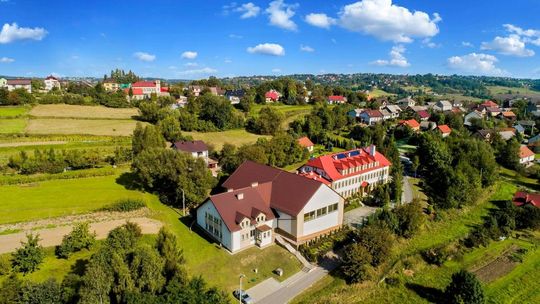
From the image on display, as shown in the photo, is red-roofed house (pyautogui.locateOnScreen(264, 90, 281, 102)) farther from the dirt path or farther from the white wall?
the dirt path

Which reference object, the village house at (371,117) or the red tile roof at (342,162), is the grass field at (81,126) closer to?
the red tile roof at (342,162)

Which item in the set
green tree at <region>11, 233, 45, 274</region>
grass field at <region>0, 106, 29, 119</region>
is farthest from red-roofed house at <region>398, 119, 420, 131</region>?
grass field at <region>0, 106, 29, 119</region>

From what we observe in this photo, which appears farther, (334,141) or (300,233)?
(334,141)

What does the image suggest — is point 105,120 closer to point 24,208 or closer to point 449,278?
point 24,208

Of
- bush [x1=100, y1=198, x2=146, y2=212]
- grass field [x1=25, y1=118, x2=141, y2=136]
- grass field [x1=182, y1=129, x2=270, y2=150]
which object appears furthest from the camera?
grass field [x1=182, y1=129, x2=270, y2=150]

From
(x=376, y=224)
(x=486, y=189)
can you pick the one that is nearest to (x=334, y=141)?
(x=486, y=189)

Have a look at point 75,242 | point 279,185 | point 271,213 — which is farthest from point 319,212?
point 75,242
